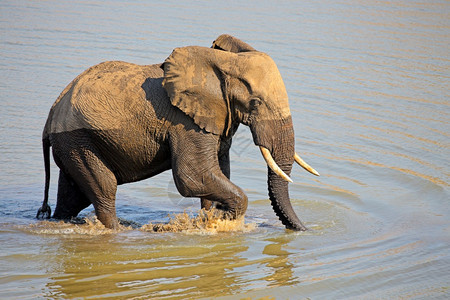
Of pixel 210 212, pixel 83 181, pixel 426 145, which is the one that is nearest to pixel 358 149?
pixel 426 145

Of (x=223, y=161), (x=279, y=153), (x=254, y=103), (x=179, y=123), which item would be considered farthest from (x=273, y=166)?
(x=179, y=123)

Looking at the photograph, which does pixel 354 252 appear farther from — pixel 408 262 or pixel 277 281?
pixel 277 281

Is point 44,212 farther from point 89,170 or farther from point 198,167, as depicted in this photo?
point 198,167

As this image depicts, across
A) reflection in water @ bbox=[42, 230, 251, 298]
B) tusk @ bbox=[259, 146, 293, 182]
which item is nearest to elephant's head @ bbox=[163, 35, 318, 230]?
tusk @ bbox=[259, 146, 293, 182]

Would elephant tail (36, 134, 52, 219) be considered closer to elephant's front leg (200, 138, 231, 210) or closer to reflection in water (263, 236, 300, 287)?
elephant's front leg (200, 138, 231, 210)

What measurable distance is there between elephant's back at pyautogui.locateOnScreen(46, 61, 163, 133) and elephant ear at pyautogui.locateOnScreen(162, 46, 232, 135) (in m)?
0.39

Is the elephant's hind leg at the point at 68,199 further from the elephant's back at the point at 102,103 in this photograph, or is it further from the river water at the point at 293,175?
the elephant's back at the point at 102,103

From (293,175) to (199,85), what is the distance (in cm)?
347

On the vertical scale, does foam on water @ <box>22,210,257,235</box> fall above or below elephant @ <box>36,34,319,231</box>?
below

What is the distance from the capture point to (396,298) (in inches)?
252

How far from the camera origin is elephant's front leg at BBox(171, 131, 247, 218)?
7.64 meters

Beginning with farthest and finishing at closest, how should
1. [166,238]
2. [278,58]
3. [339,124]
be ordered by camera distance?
[278,58], [339,124], [166,238]

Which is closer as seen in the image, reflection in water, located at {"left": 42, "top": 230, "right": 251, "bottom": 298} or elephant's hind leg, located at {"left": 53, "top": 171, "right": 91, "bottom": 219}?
reflection in water, located at {"left": 42, "top": 230, "right": 251, "bottom": 298}

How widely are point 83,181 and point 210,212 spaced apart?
1.36m
